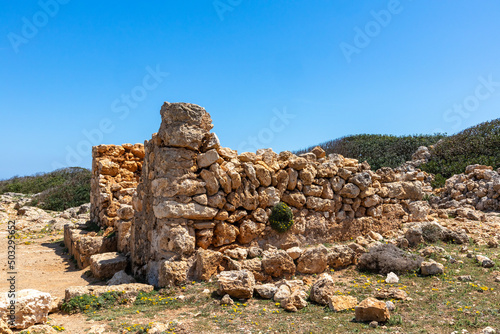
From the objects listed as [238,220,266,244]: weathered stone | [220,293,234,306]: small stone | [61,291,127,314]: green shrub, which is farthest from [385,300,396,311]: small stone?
[61,291,127,314]: green shrub

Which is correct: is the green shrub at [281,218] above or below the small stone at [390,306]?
above

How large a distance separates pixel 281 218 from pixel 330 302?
287cm

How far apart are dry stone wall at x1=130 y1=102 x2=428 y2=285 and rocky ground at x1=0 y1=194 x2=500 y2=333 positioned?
89 centimetres

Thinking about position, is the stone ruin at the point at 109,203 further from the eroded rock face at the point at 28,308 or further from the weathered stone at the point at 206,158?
the eroded rock face at the point at 28,308

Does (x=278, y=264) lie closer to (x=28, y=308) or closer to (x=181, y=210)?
(x=181, y=210)

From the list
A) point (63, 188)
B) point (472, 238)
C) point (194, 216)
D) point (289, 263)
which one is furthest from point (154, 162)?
point (63, 188)

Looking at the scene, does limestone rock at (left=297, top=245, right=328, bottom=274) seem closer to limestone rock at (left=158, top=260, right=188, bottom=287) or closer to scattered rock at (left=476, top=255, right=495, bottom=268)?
limestone rock at (left=158, top=260, right=188, bottom=287)

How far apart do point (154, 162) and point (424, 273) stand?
6293 mm

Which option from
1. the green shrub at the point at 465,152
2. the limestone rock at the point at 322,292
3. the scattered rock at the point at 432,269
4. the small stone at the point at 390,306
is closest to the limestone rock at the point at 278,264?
the limestone rock at the point at 322,292

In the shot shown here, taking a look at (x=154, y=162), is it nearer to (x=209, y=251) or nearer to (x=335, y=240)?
(x=209, y=251)

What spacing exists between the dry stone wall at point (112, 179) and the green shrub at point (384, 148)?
16.1m

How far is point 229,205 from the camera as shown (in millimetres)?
7992

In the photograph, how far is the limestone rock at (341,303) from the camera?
5.74m

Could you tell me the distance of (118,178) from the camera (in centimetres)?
1336
